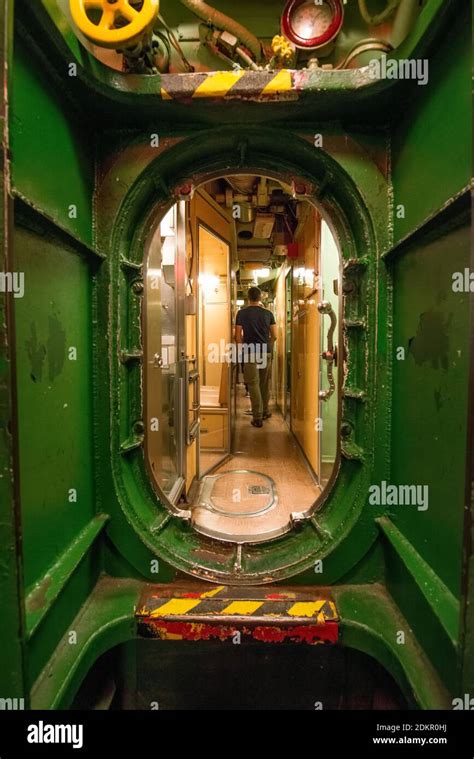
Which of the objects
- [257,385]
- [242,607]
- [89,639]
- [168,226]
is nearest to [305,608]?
[242,607]

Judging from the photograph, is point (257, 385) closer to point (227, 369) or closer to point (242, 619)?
point (227, 369)

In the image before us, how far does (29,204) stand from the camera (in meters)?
1.19

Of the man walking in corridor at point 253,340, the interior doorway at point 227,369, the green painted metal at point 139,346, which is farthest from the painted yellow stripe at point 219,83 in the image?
the man walking in corridor at point 253,340

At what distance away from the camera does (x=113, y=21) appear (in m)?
1.45

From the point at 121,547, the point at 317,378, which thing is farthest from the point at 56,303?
the point at 317,378

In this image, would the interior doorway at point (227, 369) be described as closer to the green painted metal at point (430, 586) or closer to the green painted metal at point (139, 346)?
the green painted metal at point (139, 346)

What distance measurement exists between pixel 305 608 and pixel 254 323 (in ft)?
17.3

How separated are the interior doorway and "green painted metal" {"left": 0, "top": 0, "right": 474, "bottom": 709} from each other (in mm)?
230

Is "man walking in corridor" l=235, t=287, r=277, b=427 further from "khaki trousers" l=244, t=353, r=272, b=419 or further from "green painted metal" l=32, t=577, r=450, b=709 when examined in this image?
"green painted metal" l=32, t=577, r=450, b=709

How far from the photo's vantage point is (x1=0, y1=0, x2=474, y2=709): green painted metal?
126 cm

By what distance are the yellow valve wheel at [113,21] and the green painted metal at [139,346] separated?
0.09m

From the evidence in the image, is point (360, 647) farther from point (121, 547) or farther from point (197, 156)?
point (197, 156)

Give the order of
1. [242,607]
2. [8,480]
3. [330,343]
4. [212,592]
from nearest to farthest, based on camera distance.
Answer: [8,480] < [242,607] < [212,592] < [330,343]

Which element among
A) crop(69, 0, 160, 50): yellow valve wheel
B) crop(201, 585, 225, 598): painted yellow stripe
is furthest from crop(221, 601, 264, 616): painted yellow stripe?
crop(69, 0, 160, 50): yellow valve wheel
